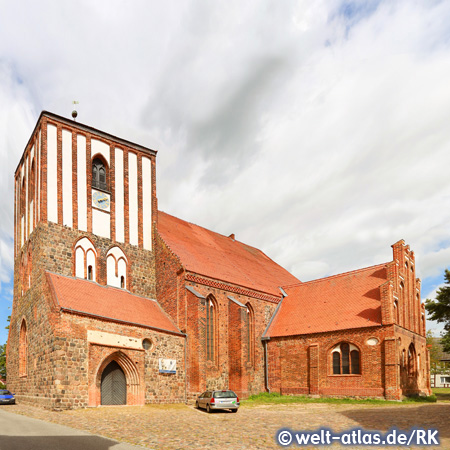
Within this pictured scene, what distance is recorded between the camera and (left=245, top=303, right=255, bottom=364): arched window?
3219 cm

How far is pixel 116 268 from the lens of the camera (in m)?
29.9

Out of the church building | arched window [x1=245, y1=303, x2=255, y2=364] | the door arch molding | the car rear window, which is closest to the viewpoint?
the car rear window

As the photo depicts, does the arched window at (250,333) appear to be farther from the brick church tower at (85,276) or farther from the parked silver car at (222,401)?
the parked silver car at (222,401)

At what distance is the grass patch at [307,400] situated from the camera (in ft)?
86.7

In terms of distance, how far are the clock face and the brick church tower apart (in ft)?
0.23

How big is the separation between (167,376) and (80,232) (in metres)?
9.76

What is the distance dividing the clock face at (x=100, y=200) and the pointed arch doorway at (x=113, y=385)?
1021 centimetres

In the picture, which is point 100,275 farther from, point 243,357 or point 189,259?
point 243,357

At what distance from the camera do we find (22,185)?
3234 centimetres

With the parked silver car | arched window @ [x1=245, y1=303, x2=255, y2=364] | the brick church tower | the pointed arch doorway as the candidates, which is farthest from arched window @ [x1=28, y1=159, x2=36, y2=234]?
the parked silver car

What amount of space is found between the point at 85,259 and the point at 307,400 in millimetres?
15446

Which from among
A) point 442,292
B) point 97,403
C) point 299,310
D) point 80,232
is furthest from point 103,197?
point 442,292

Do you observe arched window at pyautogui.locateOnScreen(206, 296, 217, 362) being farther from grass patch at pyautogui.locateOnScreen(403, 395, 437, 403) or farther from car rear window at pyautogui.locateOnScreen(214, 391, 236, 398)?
grass patch at pyautogui.locateOnScreen(403, 395, 437, 403)

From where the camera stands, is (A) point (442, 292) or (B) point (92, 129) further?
(A) point (442, 292)
